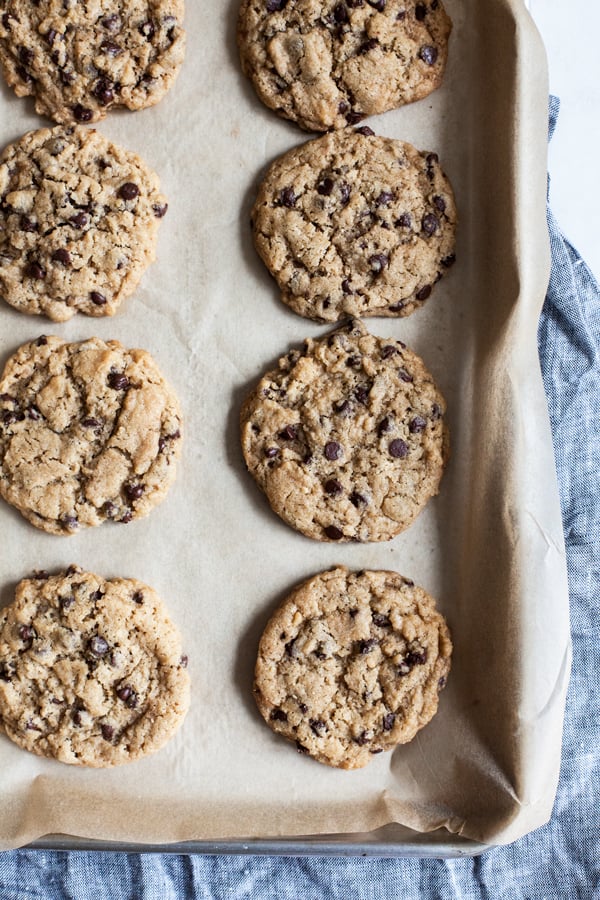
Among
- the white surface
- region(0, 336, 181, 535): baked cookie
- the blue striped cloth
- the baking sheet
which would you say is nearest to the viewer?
the baking sheet

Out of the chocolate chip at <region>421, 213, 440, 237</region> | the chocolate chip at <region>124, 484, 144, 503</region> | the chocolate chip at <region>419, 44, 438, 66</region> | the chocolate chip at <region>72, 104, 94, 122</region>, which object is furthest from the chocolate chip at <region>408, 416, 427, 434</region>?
the chocolate chip at <region>72, 104, 94, 122</region>

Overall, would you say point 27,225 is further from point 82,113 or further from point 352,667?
point 352,667

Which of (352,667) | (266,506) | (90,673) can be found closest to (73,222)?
(266,506)

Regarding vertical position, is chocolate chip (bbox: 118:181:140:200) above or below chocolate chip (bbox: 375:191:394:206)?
below

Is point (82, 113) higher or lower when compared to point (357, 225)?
higher

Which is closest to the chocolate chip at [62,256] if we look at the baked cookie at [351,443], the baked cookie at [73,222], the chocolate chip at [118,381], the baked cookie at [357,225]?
the baked cookie at [73,222]

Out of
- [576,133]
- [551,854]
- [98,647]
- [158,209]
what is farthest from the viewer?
[576,133]

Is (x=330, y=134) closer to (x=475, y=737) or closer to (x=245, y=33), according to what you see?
(x=245, y=33)

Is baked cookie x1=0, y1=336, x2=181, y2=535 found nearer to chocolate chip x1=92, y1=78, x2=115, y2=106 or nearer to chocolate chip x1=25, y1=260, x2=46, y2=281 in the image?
chocolate chip x1=25, y1=260, x2=46, y2=281
